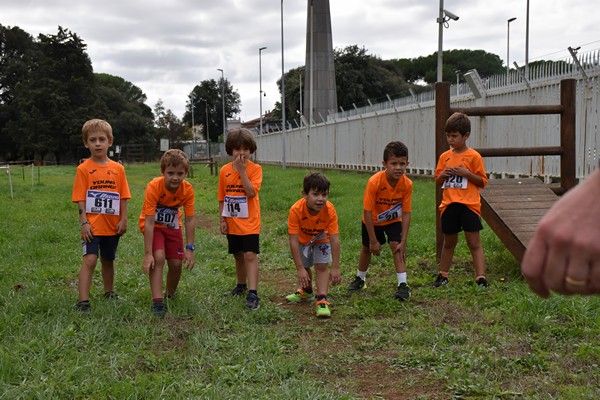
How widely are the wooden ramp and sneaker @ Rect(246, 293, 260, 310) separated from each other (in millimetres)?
2453

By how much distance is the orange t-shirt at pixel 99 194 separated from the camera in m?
5.37

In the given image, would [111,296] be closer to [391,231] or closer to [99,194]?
[99,194]

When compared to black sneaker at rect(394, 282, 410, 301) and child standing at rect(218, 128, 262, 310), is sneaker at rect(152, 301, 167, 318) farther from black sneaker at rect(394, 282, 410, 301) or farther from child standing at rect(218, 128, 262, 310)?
black sneaker at rect(394, 282, 410, 301)

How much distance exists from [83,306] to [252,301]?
4.35 feet

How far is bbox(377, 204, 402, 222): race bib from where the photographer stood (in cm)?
602

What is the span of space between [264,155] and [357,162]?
28.0 metres

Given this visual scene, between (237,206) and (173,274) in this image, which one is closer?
(173,274)

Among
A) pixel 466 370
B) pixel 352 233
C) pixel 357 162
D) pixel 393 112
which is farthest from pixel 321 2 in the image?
pixel 466 370

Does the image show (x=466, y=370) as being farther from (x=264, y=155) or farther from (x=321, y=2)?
(x=264, y=155)

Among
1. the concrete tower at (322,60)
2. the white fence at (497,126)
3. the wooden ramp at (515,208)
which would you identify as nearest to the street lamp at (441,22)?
the white fence at (497,126)

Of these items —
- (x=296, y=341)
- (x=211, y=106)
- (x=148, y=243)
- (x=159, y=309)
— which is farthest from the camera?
(x=211, y=106)

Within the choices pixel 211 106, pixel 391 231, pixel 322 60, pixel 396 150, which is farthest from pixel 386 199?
pixel 211 106

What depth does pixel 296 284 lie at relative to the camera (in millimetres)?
6645

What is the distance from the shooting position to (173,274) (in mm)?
5551
